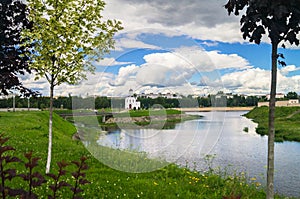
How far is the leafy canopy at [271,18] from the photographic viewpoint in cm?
473

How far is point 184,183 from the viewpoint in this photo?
8922 mm

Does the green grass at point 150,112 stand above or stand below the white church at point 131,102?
below

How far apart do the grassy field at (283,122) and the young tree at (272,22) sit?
103 feet

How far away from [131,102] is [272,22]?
455 cm

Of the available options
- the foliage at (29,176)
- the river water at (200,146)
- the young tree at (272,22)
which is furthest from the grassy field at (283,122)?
the foliage at (29,176)

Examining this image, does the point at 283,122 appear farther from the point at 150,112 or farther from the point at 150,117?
the point at 150,112

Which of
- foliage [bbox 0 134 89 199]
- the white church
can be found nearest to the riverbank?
the white church

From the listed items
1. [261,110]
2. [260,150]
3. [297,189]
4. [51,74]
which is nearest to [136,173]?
[51,74]

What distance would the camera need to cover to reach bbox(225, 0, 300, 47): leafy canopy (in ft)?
15.5

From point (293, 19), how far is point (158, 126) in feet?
18.6

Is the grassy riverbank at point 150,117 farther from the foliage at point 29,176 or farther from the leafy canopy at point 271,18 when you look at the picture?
the foliage at point 29,176

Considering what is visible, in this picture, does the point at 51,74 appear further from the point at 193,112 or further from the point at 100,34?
the point at 193,112

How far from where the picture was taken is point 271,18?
5.19m

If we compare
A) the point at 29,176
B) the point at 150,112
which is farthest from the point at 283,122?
the point at 29,176
